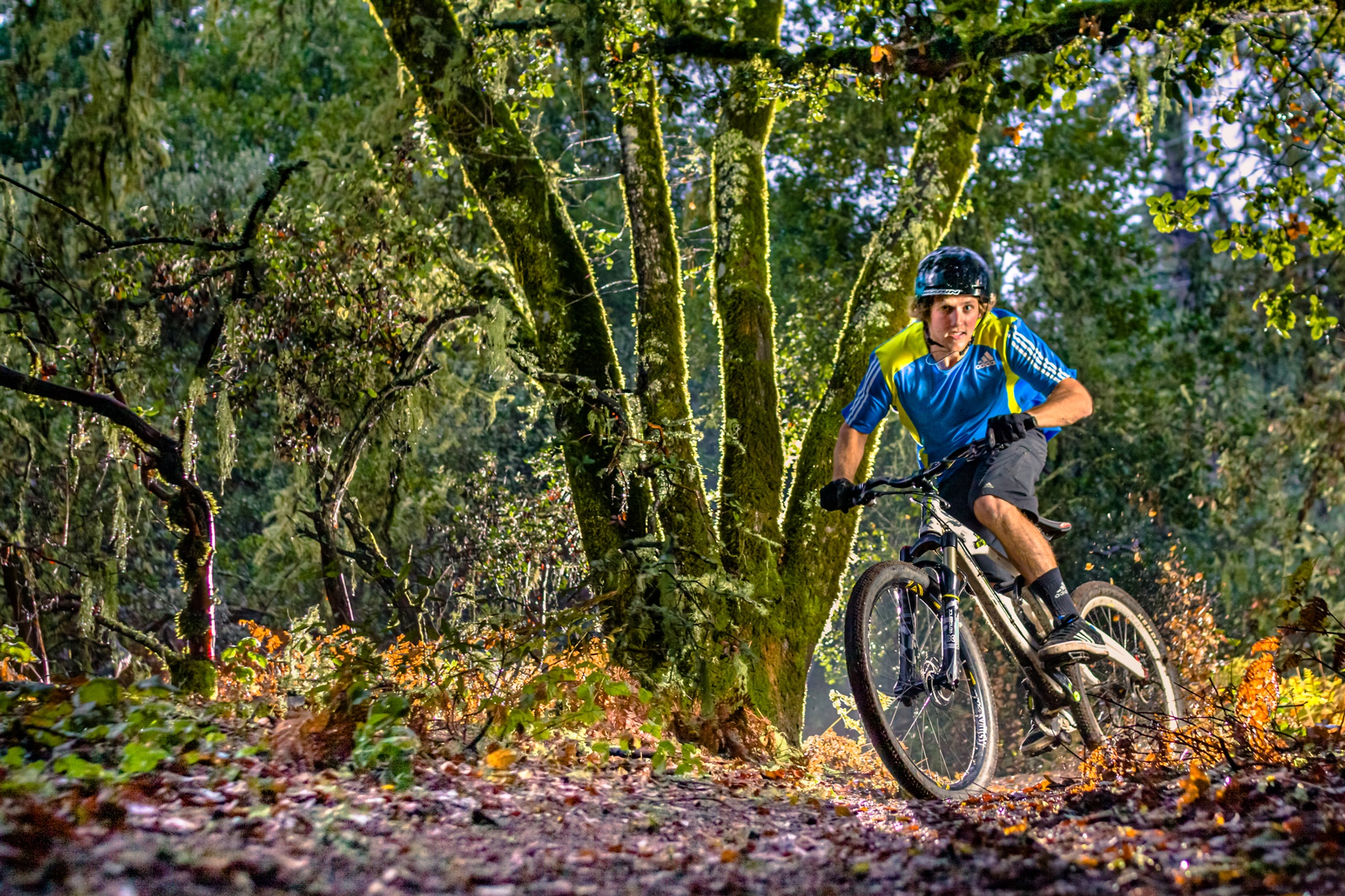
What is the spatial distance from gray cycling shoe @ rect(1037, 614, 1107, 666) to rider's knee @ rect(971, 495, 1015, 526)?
1.92 ft

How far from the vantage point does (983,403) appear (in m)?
4.73

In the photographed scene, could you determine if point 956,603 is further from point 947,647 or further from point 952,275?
point 952,275

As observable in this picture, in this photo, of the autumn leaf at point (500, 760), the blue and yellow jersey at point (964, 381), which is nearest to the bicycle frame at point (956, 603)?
the blue and yellow jersey at point (964, 381)

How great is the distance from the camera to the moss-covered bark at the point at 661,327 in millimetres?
5707

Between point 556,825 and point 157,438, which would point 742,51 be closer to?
point 157,438

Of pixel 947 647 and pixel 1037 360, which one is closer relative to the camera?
pixel 947 647

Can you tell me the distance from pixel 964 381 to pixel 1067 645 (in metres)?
1.22

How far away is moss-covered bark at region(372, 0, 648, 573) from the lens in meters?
6.00

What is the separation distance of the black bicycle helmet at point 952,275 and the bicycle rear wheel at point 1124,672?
1.54 metres

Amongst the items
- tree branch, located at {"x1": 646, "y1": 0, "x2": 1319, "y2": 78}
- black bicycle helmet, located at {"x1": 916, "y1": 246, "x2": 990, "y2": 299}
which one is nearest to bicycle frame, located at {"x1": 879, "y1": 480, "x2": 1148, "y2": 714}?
black bicycle helmet, located at {"x1": 916, "y1": 246, "x2": 990, "y2": 299}

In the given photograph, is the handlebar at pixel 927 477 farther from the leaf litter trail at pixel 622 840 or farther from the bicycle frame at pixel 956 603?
the leaf litter trail at pixel 622 840

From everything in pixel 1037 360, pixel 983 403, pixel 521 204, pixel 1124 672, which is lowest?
pixel 1124 672

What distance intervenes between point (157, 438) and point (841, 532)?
3667 mm

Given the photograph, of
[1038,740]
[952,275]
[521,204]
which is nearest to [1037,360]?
[952,275]
